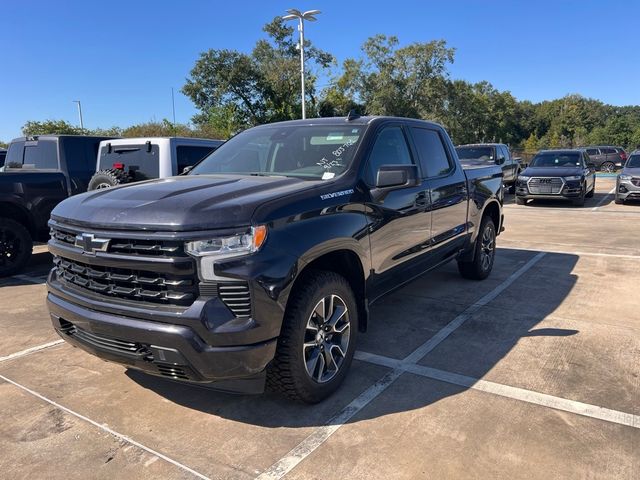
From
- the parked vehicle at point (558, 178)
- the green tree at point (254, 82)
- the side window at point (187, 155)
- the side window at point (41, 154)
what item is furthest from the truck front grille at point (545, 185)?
the green tree at point (254, 82)

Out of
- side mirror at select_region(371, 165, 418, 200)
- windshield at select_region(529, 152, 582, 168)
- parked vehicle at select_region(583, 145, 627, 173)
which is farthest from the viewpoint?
parked vehicle at select_region(583, 145, 627, 173)

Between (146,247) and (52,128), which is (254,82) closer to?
(52,128)

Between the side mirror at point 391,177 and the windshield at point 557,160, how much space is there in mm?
14195

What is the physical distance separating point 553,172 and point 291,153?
13.6 m

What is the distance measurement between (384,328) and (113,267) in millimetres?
2661

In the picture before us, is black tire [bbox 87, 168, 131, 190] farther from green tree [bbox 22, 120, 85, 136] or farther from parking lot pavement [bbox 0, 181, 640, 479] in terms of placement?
green tree [bbox 22, 120, 85, 136]

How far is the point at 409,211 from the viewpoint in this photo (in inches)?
165

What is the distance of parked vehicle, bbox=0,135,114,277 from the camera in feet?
22.6

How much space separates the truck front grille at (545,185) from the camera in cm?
1493

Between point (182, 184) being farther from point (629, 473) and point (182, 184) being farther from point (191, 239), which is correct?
point (629, 473)

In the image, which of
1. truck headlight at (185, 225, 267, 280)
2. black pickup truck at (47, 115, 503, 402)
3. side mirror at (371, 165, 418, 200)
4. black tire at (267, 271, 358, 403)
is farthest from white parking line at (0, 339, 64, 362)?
side mirror at (371, 165, 418, 200)

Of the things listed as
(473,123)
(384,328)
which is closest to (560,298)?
(384,328)

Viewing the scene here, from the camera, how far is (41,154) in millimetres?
8305

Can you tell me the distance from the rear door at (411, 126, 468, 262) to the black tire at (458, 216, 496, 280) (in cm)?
64
